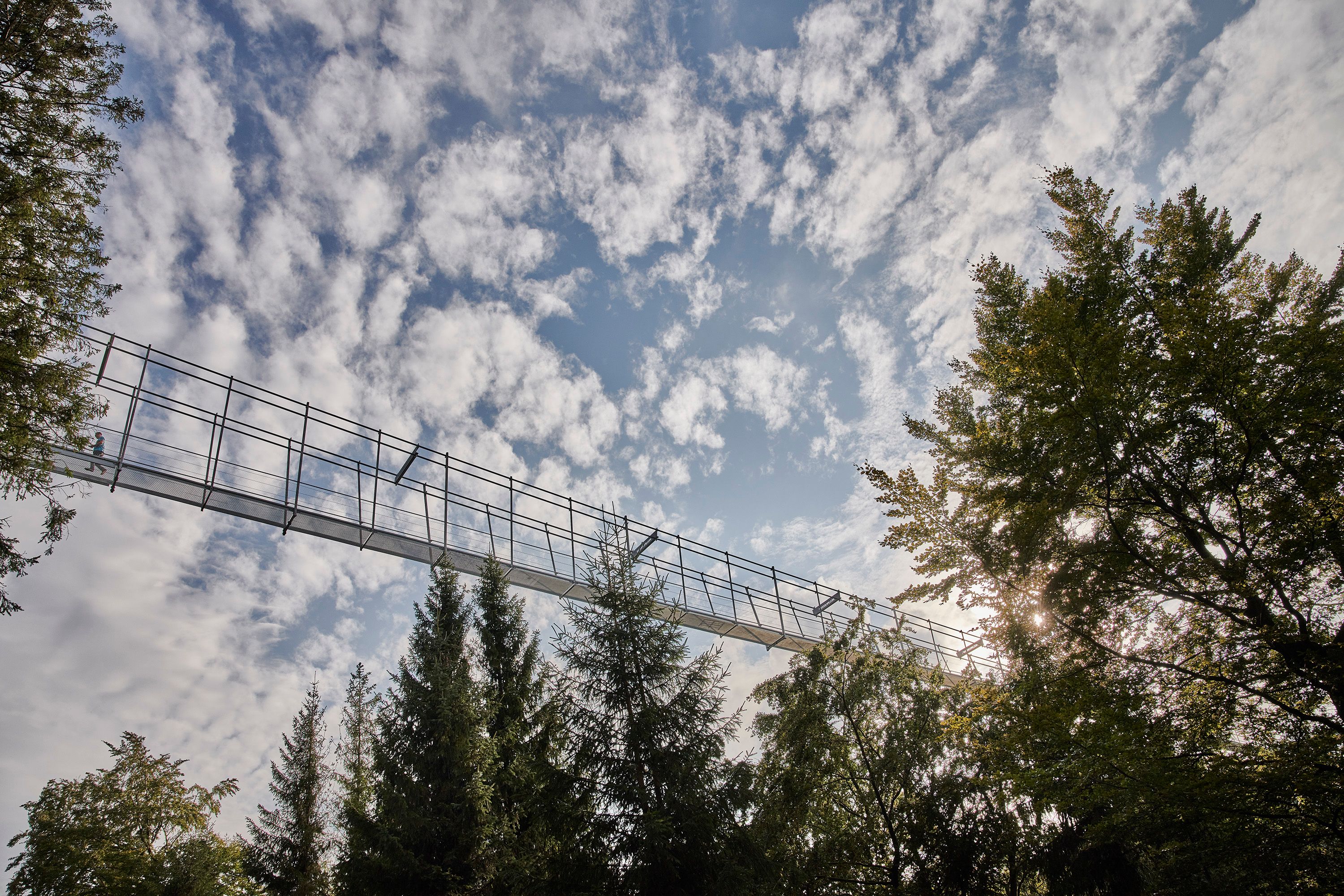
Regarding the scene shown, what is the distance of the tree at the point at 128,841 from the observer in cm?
1579

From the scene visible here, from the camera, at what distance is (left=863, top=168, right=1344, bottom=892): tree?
668 cm

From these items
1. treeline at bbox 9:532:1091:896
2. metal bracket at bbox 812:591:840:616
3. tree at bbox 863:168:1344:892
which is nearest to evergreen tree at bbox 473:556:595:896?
treeline at bbox 9:532:1091:896

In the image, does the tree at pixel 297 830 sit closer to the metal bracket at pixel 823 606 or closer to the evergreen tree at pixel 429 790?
the evergreen tree at pixel 429 790

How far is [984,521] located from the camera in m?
8.62

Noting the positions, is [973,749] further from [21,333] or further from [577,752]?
[21,333]

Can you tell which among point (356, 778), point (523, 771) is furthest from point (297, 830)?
point (523, 771)

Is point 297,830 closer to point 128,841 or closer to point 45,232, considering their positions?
point 128,841

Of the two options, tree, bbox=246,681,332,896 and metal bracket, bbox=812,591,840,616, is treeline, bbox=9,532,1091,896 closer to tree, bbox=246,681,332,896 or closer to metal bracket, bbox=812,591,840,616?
tree, bbox=246,681,332,896

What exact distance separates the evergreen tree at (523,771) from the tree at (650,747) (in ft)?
1.50

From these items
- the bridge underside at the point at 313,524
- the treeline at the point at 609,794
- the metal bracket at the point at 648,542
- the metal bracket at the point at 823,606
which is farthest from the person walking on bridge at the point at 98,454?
the metal bracket at the point at 823,606

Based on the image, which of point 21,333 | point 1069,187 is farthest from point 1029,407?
point 21,333

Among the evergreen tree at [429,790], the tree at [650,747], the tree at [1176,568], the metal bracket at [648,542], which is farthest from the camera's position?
the metal bracket at [648,542]

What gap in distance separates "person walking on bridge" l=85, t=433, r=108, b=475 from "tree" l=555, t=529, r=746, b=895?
10.0 metres

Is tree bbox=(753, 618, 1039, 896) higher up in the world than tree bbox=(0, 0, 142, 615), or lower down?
lower down
